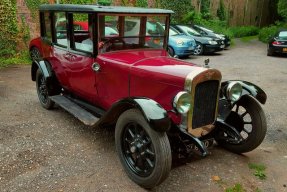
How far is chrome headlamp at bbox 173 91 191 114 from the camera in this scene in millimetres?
3699

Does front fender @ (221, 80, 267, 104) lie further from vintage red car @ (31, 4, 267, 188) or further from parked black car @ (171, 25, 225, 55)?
parked black car @ (171, 25, 225, 55)

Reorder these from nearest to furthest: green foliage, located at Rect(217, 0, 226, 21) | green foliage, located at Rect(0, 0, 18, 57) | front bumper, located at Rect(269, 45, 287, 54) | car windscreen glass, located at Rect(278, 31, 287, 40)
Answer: green foliage, located at Rect(0, 0, 18, 57)
front bumper, located at Rect(269, 45, 287, 54)
car windscreen glass, located at Rect(278, 31, 287, 40)
green foliage, located at Rect(217, 0, 226, 21)

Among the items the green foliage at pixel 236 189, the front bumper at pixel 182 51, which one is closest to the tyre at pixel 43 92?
the green foliage at pixel 236 189

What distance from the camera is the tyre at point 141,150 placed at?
343 cm

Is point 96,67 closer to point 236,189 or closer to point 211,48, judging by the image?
point 236,189

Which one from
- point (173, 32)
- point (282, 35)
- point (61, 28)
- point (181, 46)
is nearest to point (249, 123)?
point (61, 28)

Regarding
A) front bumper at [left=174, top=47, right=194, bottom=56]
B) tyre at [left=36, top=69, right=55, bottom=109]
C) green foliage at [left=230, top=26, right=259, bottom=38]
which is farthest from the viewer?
green foliage at [left=230, top=26, right=259, bottom=38]

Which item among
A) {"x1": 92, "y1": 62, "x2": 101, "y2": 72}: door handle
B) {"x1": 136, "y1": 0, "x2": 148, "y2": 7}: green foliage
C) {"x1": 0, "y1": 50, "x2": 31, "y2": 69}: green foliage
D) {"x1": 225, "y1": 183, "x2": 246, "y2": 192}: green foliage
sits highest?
{"x1": 136, "y1": 0, "x2": 148, "y2": 7}: green foliage

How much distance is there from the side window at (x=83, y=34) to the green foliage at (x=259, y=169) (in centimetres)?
282

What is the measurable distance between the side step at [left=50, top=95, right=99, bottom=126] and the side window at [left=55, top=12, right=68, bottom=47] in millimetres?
965

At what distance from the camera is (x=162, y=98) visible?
4.09 m

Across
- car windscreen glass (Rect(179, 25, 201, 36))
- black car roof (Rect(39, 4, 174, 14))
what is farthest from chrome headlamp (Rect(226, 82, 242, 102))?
car windscreen glass (Rect(179, 25, 201, 36))

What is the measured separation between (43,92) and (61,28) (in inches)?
58.1

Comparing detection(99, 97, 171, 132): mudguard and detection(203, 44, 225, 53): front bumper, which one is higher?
detection(99, 97, 171, 132): mudguard
